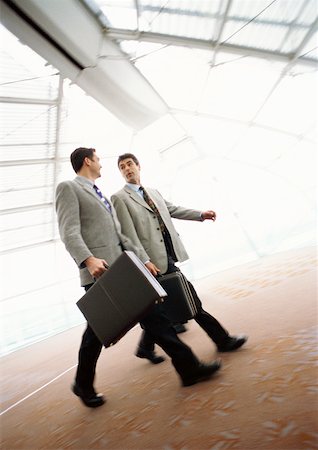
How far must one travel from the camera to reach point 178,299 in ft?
9.11

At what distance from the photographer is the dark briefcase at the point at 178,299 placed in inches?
107

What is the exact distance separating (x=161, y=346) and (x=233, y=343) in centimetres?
82

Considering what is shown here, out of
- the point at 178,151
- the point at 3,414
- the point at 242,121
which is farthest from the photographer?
the point at 178,151

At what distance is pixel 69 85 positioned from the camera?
23.4 ft

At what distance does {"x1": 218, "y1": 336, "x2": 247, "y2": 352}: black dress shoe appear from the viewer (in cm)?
281

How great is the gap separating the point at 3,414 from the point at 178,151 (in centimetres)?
1127

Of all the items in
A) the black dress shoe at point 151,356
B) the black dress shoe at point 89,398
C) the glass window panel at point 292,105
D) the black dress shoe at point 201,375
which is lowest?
the black dress shoe at point 151,356

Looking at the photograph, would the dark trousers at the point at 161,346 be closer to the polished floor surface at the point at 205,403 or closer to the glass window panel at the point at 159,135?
the polished floor surface at the point at 205,403

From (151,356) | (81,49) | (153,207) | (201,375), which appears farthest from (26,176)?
(201,375)

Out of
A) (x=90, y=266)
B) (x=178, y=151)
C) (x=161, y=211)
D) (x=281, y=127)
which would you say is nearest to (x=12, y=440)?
(x=90, y=266)

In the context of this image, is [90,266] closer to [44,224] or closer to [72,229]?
[72,229]

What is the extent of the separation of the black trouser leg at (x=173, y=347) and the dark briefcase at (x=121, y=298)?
298 millimetres

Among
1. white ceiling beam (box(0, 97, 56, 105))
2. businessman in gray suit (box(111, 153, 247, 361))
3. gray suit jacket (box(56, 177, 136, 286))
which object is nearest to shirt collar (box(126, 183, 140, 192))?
businessman in gray suit (box(111, 153, 247, 361))

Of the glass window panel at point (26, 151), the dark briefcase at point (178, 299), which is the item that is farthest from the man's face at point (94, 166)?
the glass window panel at point (26, 151)
